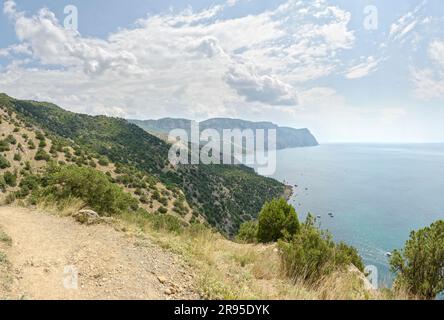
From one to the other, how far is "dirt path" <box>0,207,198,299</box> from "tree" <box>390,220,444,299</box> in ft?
16.2

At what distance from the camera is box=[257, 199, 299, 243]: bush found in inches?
531

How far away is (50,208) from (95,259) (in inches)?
230

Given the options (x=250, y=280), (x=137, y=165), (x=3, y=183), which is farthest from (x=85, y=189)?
(x=137, y=165)

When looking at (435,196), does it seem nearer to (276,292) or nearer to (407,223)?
(407,223)

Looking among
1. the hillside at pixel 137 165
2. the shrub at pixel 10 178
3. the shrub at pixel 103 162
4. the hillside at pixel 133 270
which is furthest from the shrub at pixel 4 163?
the hillside at pixel 133 270

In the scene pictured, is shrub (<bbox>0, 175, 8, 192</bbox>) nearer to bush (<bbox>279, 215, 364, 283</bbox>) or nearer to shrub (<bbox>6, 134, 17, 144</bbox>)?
shrub (<bbox>6, 134, 17, 144</bbox>)

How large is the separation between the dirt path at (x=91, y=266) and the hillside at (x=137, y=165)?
86.1 ft

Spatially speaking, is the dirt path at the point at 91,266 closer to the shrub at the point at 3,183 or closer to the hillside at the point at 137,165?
the shrub at the point at 3,183

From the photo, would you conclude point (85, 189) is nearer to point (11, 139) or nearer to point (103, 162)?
point (11, 139)

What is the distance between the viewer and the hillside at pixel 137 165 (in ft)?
135

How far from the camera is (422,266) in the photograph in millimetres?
7164

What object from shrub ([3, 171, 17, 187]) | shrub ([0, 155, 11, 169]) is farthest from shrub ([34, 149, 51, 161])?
shrub ([3, 171, 17, 187])

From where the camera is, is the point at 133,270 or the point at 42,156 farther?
the point at 42,156

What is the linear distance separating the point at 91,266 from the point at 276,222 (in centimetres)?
964
